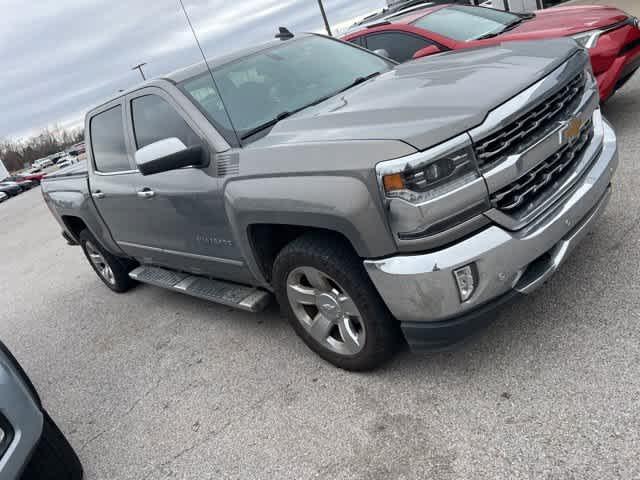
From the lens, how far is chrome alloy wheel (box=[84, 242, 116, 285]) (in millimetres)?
5762

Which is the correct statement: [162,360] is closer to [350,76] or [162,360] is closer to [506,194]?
[350,76]

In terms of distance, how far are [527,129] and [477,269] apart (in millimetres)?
739

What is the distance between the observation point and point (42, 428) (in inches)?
102

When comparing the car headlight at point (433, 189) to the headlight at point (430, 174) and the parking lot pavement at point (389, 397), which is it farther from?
the parking lot pavement at point (389, 397)

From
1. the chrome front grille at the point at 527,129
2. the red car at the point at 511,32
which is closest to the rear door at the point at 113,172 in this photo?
the red car at the point at 511,32

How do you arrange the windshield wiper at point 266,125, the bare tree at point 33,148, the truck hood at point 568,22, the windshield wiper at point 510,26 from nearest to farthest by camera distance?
Answer: 1. the windshield wiper at point 266,125
2. the truck hood at point 568,22
3. the windshield wiper at point 510,26
4. the bare tree at point 33,148

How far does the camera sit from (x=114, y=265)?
→ 5.66 metres

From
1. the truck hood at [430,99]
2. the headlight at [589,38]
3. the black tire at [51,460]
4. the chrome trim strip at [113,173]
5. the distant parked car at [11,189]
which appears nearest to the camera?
the truck hood at [430,99]

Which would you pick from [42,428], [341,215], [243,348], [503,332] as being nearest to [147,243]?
[243,348]

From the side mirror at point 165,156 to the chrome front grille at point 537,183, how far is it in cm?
175

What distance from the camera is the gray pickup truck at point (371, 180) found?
2.34m

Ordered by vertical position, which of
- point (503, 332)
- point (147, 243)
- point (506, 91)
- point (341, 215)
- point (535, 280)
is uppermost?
point (506, 91)

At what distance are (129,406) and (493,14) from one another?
19.0 feet

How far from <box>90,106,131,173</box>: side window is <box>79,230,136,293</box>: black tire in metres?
1.14
